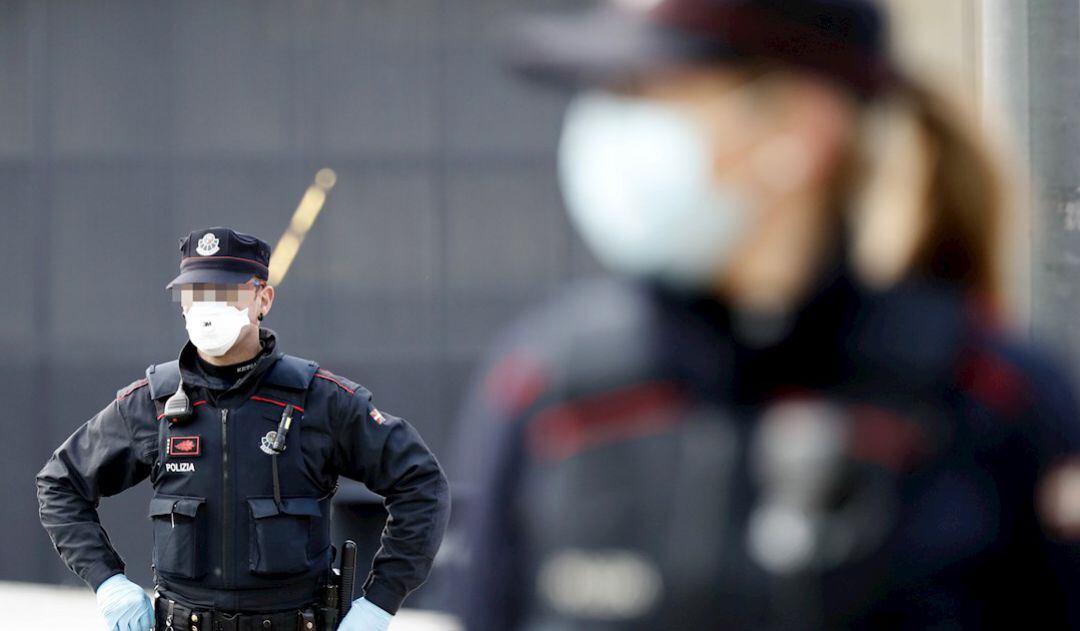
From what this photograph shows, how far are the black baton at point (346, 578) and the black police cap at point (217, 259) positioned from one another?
866 millimetres

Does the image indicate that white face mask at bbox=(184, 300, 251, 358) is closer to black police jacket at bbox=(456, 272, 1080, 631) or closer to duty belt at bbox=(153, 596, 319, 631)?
duty belt at bbox=(153, 596, 319, 631)

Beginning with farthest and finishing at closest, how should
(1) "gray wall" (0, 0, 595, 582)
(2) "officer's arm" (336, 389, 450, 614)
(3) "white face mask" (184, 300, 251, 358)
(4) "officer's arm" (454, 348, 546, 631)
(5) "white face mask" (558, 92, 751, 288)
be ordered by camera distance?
(1) "gray wall" (0, 0, 595, 582), (2) "officer's arm" (336, 389, 450, 614), (3) "white face mask" (184, 300, 251, 358), (4) "officer's arm" (454, 348, 546, 631), (5) "white face mask" (558, 92, 751, 288)

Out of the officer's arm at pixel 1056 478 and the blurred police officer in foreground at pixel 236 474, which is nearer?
the officer's arm at pixel 1056 478

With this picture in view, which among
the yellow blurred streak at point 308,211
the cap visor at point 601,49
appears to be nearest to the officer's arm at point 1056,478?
the cap visor at point 601,49

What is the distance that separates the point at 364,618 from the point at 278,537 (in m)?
0.38

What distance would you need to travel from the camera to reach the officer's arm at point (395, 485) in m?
4.22

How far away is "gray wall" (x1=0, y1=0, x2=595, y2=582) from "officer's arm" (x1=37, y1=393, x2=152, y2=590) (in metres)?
5.76

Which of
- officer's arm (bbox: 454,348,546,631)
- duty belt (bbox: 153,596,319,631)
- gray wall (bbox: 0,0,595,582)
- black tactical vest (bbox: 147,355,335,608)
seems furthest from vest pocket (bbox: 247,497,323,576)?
gray wall (bbox: 0,0,595,582)

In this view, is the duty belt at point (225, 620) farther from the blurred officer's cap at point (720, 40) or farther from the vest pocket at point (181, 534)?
the blurred officer's cap at point (720, 40)

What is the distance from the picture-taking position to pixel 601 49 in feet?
4.65

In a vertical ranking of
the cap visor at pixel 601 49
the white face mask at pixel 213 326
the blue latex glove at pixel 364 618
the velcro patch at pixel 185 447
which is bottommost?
the blue latex glove at pixel 364 618

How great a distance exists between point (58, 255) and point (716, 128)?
377 inches

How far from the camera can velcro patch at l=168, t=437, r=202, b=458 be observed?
4066mm

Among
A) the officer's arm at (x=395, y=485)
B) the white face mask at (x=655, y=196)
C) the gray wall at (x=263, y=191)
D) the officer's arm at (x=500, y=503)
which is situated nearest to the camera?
the white face mask at (x=655, y=196)
